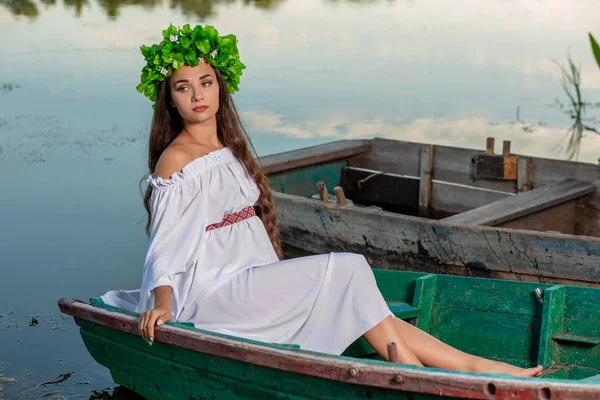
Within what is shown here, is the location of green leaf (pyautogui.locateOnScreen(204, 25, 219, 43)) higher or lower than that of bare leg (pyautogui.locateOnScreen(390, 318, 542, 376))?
higher

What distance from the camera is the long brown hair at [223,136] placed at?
396 cm

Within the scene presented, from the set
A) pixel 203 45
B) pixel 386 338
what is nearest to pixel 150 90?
pixel 203 45

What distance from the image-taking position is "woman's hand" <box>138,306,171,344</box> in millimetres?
3564

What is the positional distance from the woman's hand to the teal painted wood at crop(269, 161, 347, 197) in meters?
2.96

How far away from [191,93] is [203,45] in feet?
0.60

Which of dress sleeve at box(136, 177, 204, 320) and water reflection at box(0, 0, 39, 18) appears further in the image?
water reflection at box(0, 0, 39, 18)

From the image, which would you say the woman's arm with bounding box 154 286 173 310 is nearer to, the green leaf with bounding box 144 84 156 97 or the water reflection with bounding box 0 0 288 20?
the green leaf with bounding box 144 84 156 97

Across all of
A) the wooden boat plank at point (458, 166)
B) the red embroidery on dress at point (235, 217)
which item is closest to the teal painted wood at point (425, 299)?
the red embroidery on dress at point (235, 217)

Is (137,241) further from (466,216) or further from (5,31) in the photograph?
(5,31)

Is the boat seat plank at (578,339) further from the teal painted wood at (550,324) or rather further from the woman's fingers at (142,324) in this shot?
the woman's fingers at (142,324)

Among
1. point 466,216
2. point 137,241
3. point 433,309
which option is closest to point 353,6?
point 137,241

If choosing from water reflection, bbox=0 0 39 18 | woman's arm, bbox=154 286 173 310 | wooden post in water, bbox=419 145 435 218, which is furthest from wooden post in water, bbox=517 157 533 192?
water reflection, bbox=0 0 39 18

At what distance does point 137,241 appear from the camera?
6906mm

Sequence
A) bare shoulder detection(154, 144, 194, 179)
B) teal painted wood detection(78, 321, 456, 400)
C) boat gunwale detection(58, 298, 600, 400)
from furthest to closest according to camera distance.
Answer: bare shoulder detection(154, 144, 194, 179), teal painted wood detection(78, 321, 456, 400), boat gunwale detection(58, 298, 600, 400)
